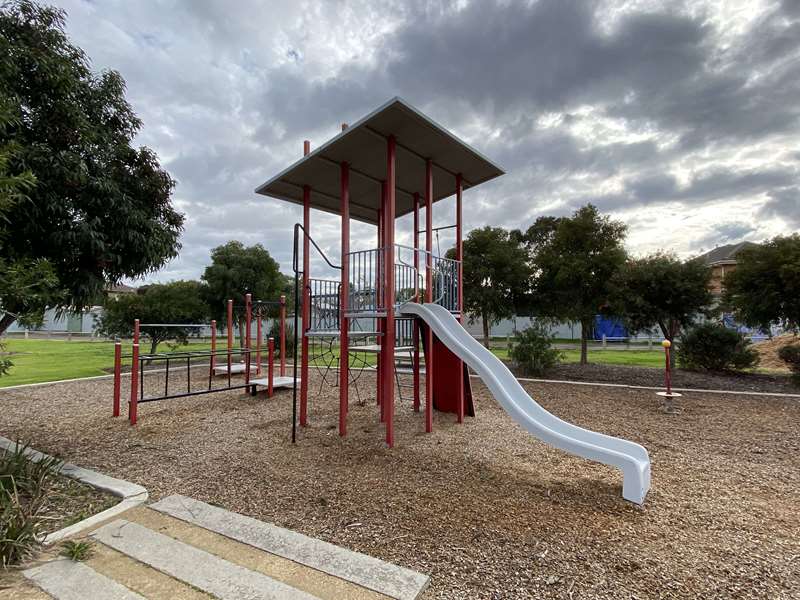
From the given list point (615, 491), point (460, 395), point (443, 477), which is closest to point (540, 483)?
point (615, 491)

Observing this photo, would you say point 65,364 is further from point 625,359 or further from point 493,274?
point 625,359

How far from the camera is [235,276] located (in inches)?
597

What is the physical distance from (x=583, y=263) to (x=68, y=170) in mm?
9294

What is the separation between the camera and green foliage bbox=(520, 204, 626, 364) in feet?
31.0

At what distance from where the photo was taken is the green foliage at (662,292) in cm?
813

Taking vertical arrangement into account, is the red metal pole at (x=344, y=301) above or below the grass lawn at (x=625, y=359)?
above

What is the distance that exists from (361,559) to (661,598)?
4.74 feet

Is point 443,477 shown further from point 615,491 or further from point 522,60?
point 522,60

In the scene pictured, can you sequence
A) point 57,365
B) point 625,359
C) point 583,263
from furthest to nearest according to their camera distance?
point 625,359 → point 57,365 → point 583,263

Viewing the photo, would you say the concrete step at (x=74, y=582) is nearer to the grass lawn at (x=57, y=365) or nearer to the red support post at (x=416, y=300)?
the red support post at (x=416, y=300)

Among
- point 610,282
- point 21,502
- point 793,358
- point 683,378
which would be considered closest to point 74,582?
point 21,502

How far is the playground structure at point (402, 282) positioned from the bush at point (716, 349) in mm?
6676

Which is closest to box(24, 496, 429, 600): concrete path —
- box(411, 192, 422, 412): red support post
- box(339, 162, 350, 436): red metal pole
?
box(339, 162, 350, 436): red metal pole

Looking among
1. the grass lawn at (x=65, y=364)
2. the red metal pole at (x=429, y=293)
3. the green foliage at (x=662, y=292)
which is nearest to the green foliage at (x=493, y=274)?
the grass lawn at (x=65, y=364)
